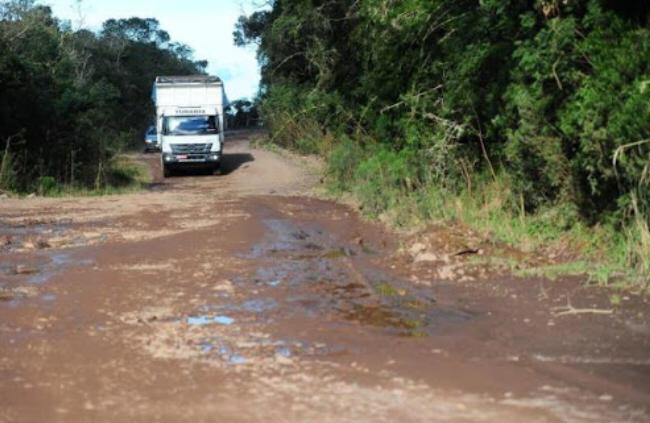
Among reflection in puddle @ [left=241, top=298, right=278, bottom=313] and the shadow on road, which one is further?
the shadow on road

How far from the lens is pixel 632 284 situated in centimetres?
837

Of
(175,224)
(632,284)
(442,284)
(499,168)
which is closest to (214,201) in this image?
(175,224)

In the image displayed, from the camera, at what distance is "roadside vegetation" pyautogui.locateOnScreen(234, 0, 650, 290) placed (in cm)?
940

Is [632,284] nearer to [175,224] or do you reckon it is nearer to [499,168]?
[499,168]

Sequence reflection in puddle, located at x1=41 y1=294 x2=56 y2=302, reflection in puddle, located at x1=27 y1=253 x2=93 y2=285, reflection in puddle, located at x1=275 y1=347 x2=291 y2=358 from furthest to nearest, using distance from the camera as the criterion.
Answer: reflection in puddle, located at x1=27 y1=253 x2=93 y2=285
reflection in puddle, located at x1=41 y1=294 x2=56 y2=302
reflection in puddle, located at x1=275 y1=347 x2=291 y2=358

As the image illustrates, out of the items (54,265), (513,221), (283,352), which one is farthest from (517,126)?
(283,352)

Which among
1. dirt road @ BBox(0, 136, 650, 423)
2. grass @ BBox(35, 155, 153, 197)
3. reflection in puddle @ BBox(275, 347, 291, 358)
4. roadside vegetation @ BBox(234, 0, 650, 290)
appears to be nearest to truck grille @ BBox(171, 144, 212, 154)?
grass @ BBox(35, 155, 153, 197)

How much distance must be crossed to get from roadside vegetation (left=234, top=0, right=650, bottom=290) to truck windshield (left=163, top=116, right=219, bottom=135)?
1235cm

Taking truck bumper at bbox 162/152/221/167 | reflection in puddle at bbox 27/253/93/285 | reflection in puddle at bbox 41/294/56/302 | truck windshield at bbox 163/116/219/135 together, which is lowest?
reflection in puddle at bbox 41/294/56/302

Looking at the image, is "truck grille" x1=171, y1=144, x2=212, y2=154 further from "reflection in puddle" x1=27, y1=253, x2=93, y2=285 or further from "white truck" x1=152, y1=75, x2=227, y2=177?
"reflection in puddle" x1=27, y1=253, x2=93, y2=285

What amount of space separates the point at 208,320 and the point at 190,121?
25594 millimetres

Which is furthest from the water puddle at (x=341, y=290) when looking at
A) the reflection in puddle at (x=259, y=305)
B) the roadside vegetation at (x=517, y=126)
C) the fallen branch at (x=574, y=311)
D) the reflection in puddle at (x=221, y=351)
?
the roadside vegetation at (x=517, y=126)

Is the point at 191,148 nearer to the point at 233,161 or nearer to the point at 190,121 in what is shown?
the point at 190,121

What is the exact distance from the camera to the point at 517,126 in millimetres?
12234
